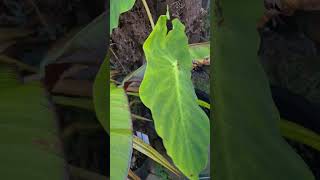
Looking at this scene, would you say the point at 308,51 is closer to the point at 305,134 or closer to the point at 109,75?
the point at 305,134

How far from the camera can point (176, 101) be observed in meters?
1.80

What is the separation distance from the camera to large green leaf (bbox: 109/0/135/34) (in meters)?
1.65

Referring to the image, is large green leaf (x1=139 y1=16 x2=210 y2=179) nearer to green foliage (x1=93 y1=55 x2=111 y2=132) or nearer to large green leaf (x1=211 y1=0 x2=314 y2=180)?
large green leaf (x1=211 y1=0 x2=314 y2=180)

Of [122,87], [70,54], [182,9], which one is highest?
[182,9]

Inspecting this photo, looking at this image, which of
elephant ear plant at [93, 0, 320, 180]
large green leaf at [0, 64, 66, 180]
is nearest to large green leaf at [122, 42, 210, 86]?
elephant ear plant at [93, 0, 320, 180]

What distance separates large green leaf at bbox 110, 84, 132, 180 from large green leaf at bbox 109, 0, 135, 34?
21 centimetres

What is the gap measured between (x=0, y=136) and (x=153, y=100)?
21.5 inches

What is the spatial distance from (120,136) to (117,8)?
16.8 inches

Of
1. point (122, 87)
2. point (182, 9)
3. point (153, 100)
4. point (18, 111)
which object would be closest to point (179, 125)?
point (153, 100)

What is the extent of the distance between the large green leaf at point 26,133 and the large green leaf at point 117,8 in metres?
0.33

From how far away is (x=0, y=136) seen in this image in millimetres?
1460

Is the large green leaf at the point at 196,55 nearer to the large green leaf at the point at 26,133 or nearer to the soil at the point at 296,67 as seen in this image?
the soil at the point at 296,67

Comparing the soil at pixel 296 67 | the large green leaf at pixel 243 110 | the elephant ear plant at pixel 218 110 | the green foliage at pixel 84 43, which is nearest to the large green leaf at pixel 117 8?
the elephant ear plant at pixel 218 110

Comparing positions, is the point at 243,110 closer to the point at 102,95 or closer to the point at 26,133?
the point at 102,95
